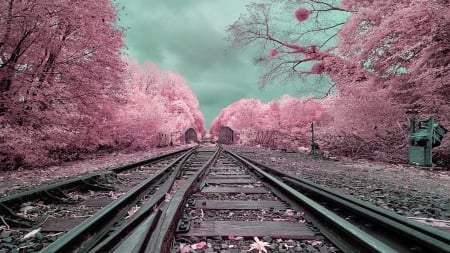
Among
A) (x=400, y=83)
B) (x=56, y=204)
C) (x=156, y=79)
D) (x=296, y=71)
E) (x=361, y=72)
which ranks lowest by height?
(x=56, y=204)

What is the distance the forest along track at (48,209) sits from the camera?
2.10m

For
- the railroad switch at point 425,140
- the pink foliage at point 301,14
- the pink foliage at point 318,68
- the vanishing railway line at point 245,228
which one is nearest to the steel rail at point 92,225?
the vanishing railway line at point 245,228

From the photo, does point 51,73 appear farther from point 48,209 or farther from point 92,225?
point 92,225

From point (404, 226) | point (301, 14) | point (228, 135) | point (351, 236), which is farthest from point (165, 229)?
point (228, 135)

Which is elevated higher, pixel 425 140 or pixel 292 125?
pixel 292 125

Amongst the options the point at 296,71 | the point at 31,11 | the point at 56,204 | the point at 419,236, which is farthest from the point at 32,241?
the point at 296,71

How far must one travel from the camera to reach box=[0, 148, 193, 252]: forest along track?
6.90 ft

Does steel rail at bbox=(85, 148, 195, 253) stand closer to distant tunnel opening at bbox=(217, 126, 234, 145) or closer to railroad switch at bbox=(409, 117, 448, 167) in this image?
railroad switch at bbox=(409, 117, 448, 167)

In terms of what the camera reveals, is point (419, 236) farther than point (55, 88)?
No

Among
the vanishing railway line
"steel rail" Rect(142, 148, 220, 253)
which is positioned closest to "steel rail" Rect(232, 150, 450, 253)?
the vanishing railway line

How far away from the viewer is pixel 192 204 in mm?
2967

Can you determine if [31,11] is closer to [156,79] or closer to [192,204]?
[192,204]

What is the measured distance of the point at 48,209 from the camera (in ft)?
9.68

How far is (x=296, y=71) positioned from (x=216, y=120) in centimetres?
5035
